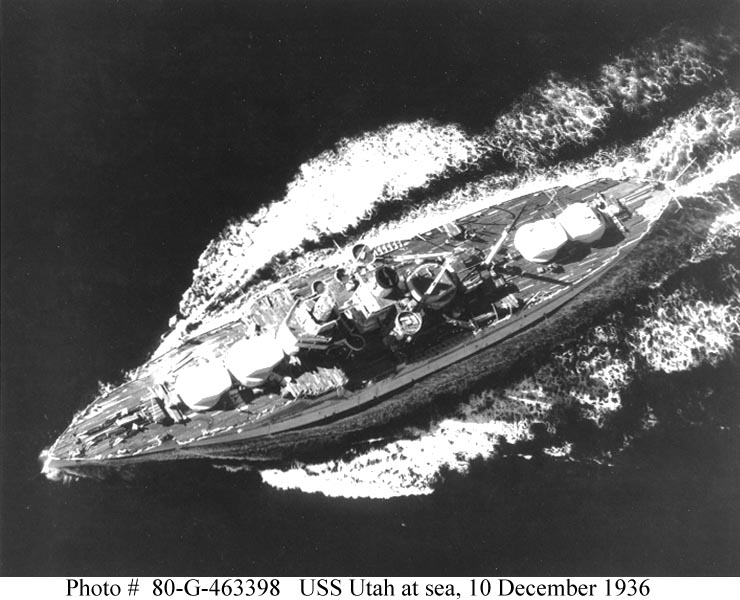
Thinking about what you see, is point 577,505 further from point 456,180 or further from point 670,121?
point 670,121

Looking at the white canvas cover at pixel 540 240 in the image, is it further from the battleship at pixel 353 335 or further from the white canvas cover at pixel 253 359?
the white canvas cover at pixel 253 359

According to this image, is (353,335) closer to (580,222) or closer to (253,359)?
(253,359)

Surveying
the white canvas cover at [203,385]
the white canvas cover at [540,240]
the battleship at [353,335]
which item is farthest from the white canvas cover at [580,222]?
the white canvas cover at [203,385]

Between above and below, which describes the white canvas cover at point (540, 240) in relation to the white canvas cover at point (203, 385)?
above

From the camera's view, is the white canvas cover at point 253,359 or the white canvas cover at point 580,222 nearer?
the white canvas cover at point 253,359

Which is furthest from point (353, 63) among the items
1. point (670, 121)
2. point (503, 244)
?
point (670, 121)

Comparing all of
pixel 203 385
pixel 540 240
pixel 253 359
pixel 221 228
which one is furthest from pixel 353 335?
pixel 540 240
